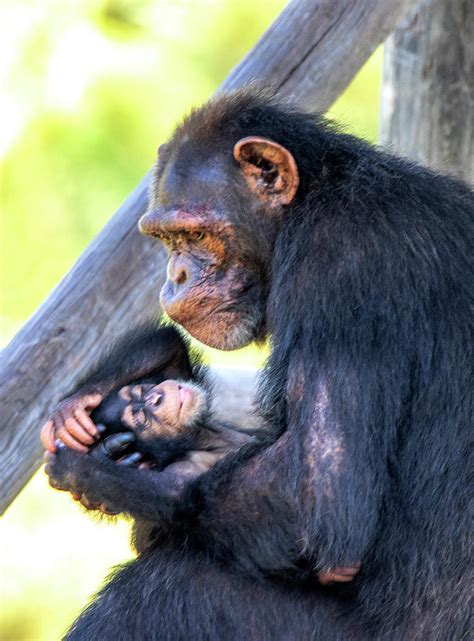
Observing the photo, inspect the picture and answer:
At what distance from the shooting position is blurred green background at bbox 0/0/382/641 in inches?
493

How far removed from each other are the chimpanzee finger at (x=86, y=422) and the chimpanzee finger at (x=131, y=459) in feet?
0.42

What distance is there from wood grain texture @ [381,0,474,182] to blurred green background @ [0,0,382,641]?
6.68m

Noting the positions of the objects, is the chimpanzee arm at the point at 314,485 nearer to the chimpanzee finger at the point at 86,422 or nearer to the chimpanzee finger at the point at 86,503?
the chimpanzee finger at the point at 86,503

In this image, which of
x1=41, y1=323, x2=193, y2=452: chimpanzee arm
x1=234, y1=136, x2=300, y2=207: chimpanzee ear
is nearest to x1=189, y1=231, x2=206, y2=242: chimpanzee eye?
x1=234, y1=136, x2=300, y2=207: chimpanzee ear

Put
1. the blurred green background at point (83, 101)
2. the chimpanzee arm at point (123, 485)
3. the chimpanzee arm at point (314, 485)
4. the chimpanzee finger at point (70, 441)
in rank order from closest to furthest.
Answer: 1. the chimpanzee arm at point (314, 485)
2. the chimpanzee arm at point (123, 485)
3. the chimpanzee finger at point (70, 441)
4. the blurred green background at point (83, 101)

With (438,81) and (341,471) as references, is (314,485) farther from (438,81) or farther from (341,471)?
(438,81)

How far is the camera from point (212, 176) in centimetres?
404

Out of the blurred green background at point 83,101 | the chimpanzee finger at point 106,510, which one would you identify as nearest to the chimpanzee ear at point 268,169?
the chimpanzee finger at point 106,510

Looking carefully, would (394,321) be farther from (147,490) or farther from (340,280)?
(147,490)

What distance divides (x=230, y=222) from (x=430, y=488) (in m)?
1.12

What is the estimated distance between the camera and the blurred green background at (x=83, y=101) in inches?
493

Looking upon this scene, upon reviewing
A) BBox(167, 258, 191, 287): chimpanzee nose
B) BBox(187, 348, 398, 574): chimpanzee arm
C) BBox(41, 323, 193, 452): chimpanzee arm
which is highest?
BBox(167, 258, 191, 287): chimpanzee nose

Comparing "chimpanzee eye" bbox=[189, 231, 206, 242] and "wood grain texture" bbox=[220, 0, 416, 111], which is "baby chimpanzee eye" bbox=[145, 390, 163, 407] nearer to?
"chimpanzee eye" bbox=[189, 231, 206, 242]

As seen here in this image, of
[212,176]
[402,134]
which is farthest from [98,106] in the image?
[212,176]
